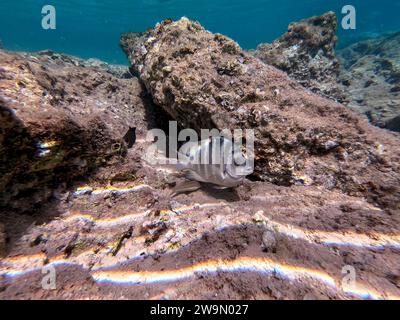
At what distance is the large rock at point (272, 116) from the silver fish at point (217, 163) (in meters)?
0.54

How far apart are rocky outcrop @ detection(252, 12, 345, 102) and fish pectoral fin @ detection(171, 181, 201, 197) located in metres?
6.26

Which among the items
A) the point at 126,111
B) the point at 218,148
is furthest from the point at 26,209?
the point at 126,111

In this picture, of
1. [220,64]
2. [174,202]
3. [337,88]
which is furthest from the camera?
[337,88]

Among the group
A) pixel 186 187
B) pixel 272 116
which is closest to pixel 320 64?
pixel 272 116

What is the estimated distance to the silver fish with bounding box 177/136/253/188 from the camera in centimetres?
238

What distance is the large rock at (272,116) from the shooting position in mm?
2420

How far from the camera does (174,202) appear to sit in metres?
2.44

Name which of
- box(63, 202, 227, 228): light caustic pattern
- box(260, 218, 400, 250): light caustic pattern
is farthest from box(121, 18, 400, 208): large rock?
box(63, 202, 227, 228): light caustic pattern

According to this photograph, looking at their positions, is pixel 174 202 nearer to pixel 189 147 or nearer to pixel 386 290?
pixel 189 147

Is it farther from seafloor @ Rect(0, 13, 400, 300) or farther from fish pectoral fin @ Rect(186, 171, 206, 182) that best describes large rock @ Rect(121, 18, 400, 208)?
fish pectoral fin @ Rect(186, 171, 206, 182)

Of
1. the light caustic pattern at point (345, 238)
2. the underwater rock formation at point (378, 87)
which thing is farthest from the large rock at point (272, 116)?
the underwater rock formation at point (378, 87)

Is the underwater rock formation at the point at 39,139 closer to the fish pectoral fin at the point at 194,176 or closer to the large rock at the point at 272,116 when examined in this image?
the fish pectoral fin at the point at 194,176

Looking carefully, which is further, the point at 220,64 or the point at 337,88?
the point at 337,88
